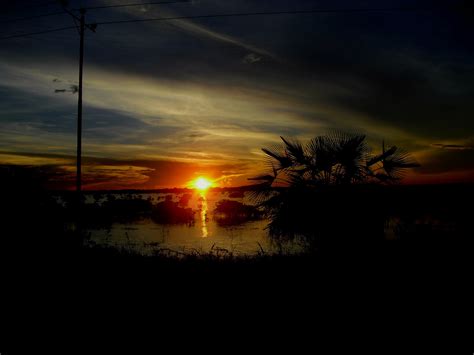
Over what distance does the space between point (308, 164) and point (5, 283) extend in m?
9.67

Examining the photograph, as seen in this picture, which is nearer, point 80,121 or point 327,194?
point 327,194

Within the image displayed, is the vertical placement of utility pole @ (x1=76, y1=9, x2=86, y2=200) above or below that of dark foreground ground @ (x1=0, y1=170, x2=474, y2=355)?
above

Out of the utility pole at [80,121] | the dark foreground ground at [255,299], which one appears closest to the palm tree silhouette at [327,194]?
the dark foreground ground at [255,299]

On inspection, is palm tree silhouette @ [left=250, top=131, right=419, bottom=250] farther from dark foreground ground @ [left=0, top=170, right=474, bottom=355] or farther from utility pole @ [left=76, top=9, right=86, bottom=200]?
utility pole @ [left=76, top=9, right=86, bottom=200]

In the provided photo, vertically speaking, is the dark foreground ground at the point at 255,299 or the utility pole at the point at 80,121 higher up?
the utility pole at the point at 80,121

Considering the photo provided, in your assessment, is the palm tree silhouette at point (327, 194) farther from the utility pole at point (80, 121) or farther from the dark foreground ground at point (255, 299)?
the utility pole at point (80, 121)

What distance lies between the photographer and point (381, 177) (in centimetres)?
1259

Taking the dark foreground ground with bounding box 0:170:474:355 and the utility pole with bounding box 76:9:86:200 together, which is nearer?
the dark foreground ground with bounding box 0:170:474:355

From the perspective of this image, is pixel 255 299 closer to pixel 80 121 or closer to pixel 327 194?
pixel 327 194

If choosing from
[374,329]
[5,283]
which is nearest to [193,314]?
[374,329]

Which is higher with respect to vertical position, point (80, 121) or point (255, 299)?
point (80, 121)

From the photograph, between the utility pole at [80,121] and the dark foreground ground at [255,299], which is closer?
the dark foreground ground at [255,299]

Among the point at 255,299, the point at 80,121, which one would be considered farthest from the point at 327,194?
the point at 80,121

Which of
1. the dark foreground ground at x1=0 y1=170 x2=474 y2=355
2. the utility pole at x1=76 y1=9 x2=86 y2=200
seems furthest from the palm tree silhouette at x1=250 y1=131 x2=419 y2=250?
the utility pole at x1=76 y1=9 x2=86 y2=200
